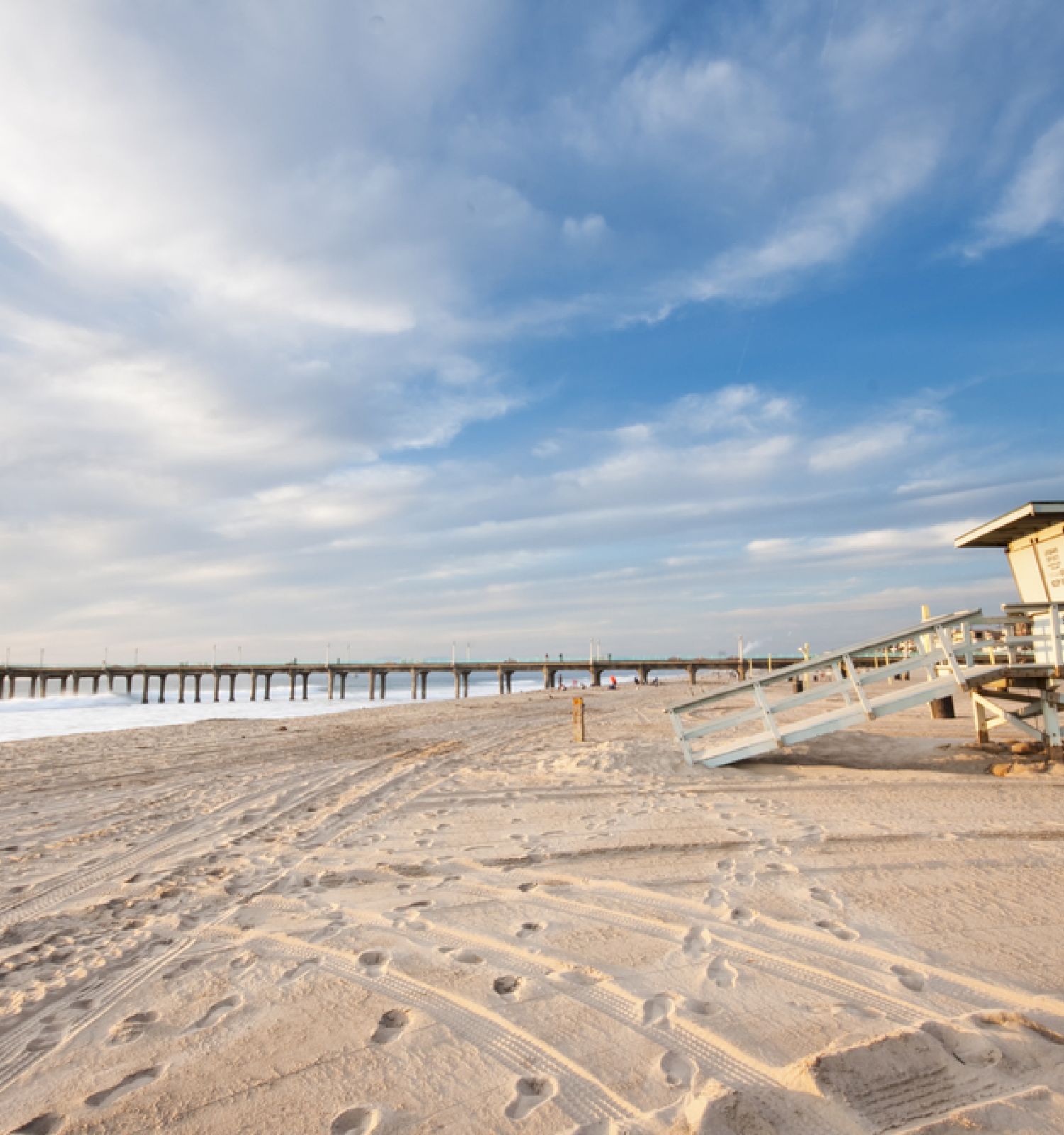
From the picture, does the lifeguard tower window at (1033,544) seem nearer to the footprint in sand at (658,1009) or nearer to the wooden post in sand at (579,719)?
the wooden post in sand at (579,719)

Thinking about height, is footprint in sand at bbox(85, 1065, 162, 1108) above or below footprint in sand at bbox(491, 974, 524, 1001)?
above

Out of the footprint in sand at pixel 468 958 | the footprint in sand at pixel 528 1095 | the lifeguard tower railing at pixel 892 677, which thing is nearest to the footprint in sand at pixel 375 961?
the footprint in sand at pixel 468 958

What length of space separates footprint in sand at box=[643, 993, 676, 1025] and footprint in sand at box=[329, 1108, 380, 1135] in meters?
1.19

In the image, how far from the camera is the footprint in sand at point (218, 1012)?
3150 mm

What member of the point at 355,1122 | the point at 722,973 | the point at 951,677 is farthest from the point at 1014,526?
the point at 355,1122

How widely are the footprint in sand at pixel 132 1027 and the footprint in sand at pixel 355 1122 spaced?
118 cm

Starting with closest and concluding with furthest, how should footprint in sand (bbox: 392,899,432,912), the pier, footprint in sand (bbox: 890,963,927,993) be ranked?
footprint in sand (bbox: 890,963,927,993), footprint in sand (bbox: 392,899,432,912), the pier

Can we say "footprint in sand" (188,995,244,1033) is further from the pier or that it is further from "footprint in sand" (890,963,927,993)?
the pier

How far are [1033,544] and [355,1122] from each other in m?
13.7

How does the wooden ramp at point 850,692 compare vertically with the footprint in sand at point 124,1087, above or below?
above

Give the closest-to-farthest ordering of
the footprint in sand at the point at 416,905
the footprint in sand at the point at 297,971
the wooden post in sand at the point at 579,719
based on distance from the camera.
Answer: the footprint in sand at the point at 297,971 → the footprint in sand at the point at 416,905 → the wooden post in sand at the point at 579,719

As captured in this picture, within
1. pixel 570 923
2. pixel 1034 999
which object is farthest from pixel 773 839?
pixel 1034 999

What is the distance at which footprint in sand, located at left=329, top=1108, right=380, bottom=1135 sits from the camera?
2418 mm

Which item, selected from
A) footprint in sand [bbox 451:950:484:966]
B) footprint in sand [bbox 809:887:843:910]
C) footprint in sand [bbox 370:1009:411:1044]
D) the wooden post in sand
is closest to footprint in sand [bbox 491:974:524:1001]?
footprint in sand [bbox 451:950:484:966]
